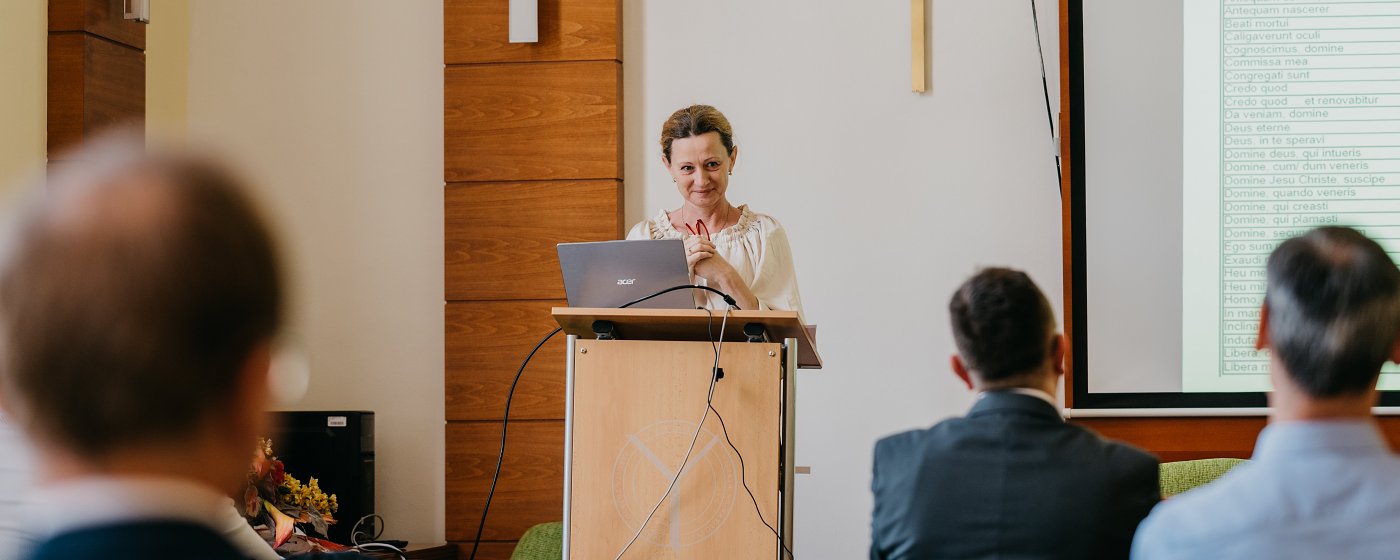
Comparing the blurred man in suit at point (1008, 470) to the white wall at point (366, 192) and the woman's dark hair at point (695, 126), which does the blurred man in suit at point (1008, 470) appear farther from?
the white wall at point (366, 192)

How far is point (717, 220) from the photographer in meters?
3.57

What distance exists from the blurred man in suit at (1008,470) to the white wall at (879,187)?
2.48 m

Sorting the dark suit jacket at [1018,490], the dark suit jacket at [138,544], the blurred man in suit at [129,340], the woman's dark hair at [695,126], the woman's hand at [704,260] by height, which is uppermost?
the woman's dark hair at [695,126]

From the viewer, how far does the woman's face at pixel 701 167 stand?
3.48 metres

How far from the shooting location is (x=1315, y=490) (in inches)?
48.3

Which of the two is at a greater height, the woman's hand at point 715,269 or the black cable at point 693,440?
the woman's hand at point 715,269

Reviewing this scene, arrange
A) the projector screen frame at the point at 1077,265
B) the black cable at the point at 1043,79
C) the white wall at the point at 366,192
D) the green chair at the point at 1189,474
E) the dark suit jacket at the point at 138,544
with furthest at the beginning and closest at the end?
the white wall at the point at 366,192 < the black cable at the point at 1043,79 < the projector screen frame at the point at 1077,265 < the green chair at the point at 1189,474 < the dark suit jacket at the point at 138,544

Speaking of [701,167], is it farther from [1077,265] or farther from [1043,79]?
[1043,79]

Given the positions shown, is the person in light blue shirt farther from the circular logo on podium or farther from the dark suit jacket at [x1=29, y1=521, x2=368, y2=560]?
the circular logo on podium

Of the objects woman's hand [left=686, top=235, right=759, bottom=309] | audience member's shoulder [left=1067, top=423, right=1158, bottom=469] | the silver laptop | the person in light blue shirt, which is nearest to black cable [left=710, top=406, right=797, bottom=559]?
the silver laptop

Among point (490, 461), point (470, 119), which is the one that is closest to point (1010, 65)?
point (470, 119)

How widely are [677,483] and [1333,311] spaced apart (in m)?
1.55

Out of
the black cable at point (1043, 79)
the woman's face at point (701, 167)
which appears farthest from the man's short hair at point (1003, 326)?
the black cable at point (1043, 79)

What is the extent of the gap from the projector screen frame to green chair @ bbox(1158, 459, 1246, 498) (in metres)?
0.60
